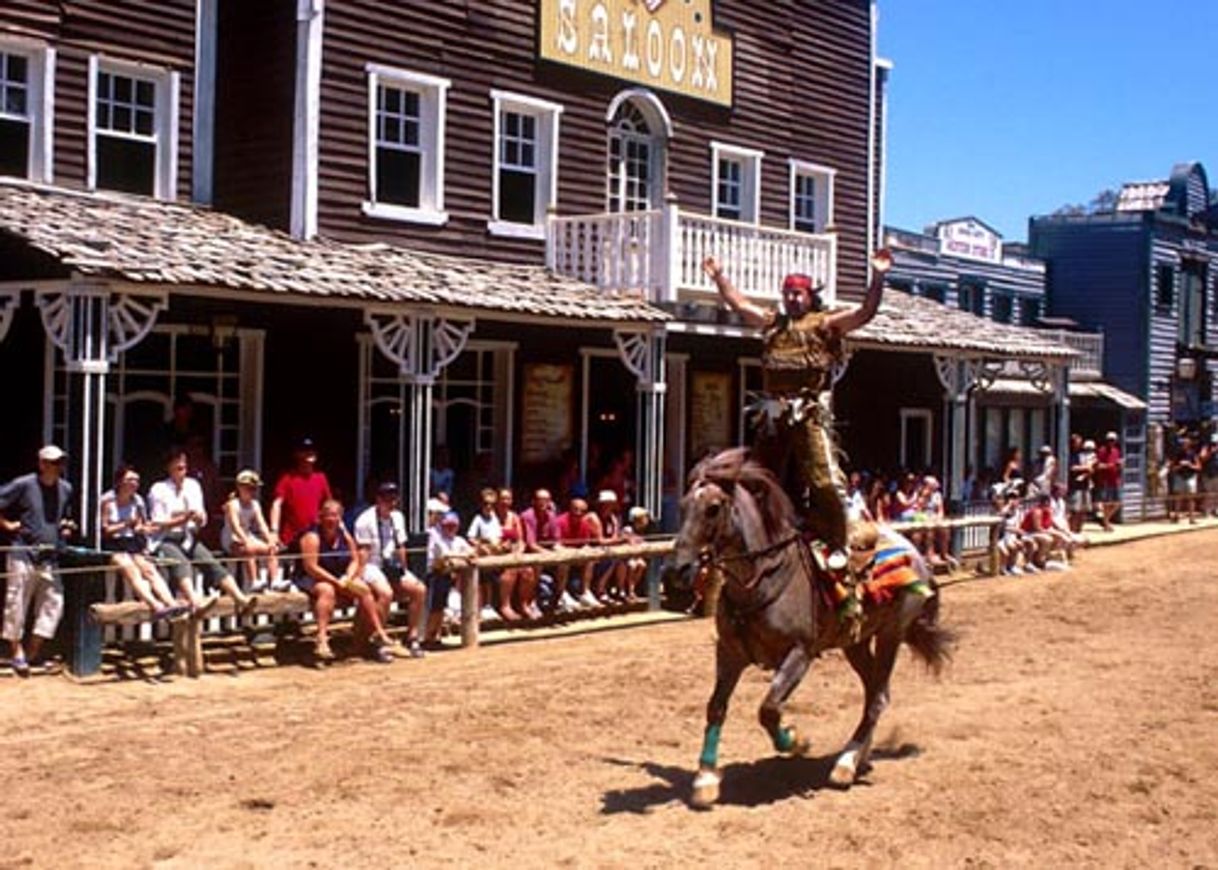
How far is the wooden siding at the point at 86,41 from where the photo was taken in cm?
1680

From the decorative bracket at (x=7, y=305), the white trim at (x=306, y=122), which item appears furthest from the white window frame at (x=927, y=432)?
the decorative bracket at (x=7, y=305)

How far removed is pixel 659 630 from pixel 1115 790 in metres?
8.37

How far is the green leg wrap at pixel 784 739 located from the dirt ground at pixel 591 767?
0.88 ft

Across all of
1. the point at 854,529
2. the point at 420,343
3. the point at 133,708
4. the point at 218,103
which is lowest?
the point at 133,708

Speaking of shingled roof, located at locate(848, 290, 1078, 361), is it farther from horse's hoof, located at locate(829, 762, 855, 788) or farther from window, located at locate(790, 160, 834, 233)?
horse's hoof, located at locate(829, 762, 855, 788)

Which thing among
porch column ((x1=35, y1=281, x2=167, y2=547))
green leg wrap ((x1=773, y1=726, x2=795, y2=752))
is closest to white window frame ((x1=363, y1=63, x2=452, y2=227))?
porch column ((x1=35, y1=281, x2=167, y2=547))

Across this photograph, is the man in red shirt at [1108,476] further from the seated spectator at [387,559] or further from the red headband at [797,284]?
the red headband at [797,284]

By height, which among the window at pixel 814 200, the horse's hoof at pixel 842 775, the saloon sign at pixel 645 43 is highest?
the saloon sign at pixel 645 43

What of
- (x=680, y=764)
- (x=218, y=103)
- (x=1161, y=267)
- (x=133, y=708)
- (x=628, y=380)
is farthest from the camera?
(x=1161, y=267)

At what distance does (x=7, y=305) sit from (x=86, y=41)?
4079 millimetres

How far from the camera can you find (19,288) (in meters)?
13.9

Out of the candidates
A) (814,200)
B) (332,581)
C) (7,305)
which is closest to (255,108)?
(7,305)

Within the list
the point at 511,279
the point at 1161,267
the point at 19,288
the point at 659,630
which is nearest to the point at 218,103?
the point at 511,279

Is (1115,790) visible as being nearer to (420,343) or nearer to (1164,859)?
(1164,859)
